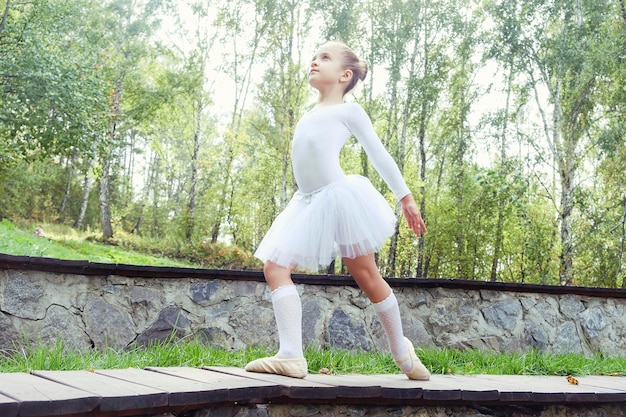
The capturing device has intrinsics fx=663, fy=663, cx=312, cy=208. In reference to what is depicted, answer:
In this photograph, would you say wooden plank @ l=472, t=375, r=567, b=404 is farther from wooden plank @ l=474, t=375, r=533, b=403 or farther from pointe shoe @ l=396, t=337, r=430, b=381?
pointe shoe @ l=396, t=337, r=430, b=381

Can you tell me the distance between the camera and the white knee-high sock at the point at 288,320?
3062mm

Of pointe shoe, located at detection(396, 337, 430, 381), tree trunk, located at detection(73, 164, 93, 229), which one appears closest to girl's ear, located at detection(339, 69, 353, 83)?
pointe shoe, located at detection(396, 337, 430, 381)

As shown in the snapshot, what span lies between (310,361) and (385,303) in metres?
0.74

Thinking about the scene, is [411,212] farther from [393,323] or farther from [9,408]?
[9,408]

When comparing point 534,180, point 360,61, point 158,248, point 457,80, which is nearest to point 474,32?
point 457,80

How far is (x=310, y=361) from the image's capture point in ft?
12.4

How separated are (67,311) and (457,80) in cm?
1677

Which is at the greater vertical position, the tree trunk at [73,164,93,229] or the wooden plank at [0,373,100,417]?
the tree trunk at [73,164,93,229]

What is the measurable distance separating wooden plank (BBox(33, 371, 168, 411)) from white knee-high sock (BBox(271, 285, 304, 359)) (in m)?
0.80

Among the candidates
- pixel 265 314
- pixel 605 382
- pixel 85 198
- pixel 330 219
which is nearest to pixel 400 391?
pixel 330 219

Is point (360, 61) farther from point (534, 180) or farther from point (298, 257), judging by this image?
point (534, 180)

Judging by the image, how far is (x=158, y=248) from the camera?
19.0 metres

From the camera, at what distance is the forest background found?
13.5 meters

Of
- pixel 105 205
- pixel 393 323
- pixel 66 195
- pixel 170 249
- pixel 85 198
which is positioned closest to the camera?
pixel 393 323
